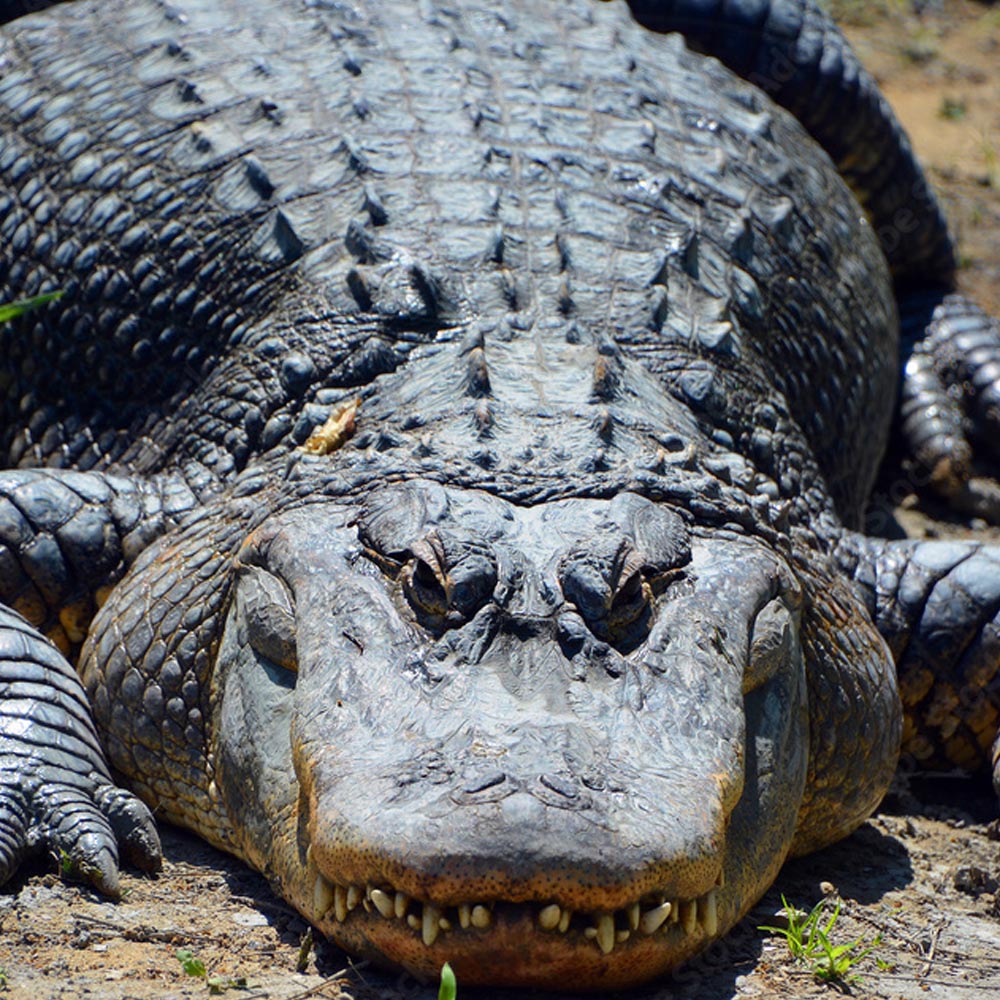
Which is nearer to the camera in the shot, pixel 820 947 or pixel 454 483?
pixel 820 947

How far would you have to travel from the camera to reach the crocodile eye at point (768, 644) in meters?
3.63

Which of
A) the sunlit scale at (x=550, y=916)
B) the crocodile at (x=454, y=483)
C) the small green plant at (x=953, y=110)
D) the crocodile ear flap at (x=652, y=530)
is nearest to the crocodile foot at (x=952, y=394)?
the crocodile at (x=454, y=483)

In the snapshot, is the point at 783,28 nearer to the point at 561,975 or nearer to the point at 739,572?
the point at 739,572

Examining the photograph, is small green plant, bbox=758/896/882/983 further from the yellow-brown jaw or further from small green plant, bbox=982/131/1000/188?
small green plant, bbox=982/131/1000/188

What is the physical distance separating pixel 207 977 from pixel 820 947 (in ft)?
4.26

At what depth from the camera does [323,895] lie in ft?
10.3

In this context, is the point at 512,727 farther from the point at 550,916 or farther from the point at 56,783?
the point at 56,783

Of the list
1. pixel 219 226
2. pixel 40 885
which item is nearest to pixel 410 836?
pixel 40 885

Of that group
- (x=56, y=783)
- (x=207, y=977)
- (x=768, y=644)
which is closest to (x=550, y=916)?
(x=207, y=977)

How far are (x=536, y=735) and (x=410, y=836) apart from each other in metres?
0.32

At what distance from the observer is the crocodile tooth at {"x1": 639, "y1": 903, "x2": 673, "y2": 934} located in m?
2.94

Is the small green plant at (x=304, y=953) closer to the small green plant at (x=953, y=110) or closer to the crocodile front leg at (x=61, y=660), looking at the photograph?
the crocodile front leg at (x=61, y=660)

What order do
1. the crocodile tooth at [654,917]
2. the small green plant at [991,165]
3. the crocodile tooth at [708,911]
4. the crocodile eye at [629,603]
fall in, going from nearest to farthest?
the crocodile tooth at [654,917] < the crocodile tooth at [708,911] < the crocodile eye at [629,603] < the small green plant at [991,165]

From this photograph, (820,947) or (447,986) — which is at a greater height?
(447,986)
